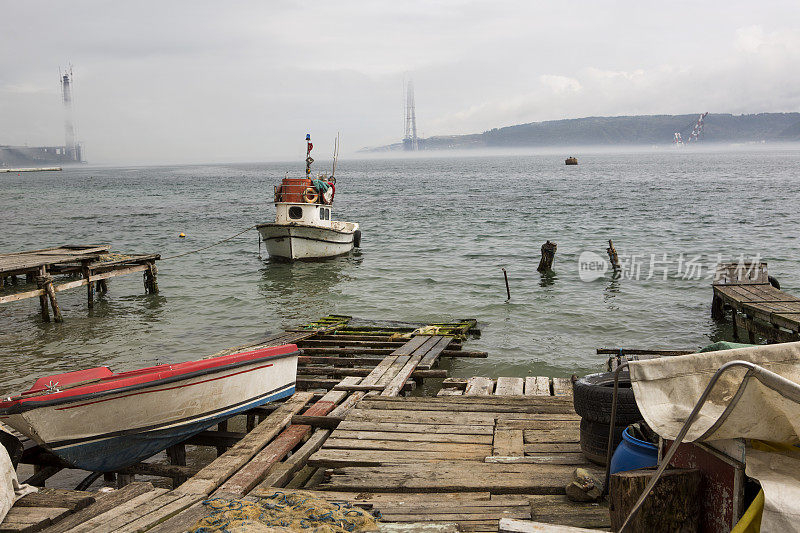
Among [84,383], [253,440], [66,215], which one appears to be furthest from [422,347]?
[66,215]

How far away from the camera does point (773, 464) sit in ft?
12.2

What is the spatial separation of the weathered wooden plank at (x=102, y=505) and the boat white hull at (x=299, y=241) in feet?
72.1

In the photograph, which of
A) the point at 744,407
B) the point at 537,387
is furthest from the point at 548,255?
the point at 744,407

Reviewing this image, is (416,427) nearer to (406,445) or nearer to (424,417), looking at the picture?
(424,417)

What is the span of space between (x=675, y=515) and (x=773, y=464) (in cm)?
87

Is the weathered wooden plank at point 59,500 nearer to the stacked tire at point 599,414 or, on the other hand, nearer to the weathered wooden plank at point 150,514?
the weathered wooden plank at point 150,514

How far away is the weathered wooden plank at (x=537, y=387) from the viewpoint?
9641mm

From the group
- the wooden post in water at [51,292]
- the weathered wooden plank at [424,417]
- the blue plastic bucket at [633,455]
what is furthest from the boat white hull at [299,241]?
the blue plastic bucket at [633,455]

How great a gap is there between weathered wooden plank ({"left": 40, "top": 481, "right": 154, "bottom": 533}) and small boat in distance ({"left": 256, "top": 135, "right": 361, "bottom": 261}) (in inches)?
865

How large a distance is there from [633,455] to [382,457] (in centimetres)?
271

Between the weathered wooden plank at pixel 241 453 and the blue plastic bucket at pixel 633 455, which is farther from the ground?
the blue plastic bucket at pixel 633 455

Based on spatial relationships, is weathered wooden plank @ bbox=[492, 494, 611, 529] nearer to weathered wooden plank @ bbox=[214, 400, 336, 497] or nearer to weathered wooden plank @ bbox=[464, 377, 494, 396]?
weathered wooden plank @ bbox=[214, 400, 336, 497]

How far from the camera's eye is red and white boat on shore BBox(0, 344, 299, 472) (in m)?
7.61

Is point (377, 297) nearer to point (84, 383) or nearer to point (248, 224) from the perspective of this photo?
point (84, 383)
